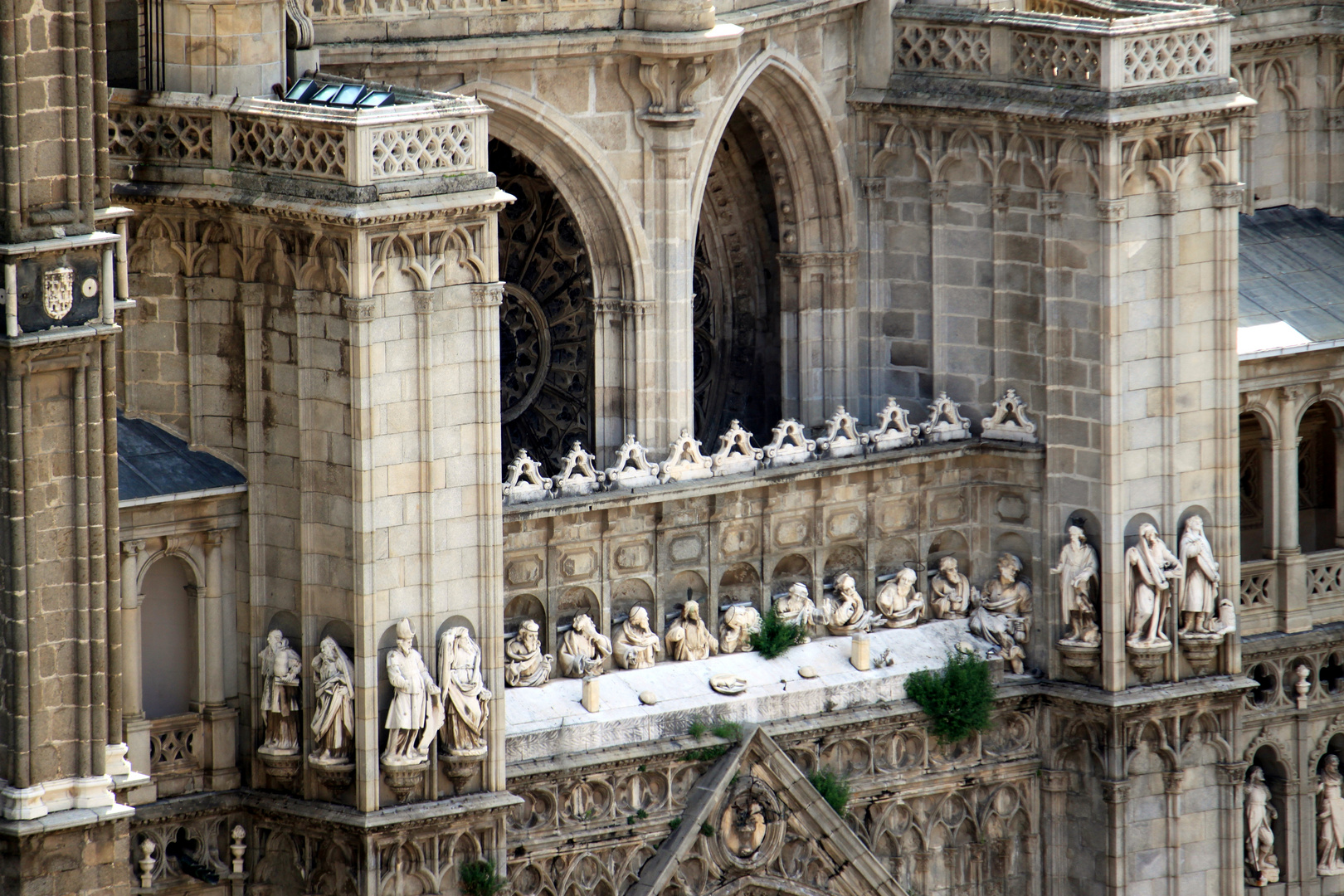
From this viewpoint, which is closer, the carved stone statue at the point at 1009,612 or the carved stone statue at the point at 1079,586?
the carved stone statue at the point at 1079,586

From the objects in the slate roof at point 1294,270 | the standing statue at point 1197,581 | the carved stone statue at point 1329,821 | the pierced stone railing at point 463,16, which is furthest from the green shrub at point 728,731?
the carved stone statue at point 1329,821

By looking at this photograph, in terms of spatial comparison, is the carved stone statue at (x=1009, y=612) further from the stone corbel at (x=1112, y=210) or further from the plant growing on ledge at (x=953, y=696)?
the stone corbel at (x=1112, y=210)

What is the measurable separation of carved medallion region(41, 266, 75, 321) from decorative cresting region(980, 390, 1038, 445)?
523 inches

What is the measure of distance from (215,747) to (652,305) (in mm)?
7369

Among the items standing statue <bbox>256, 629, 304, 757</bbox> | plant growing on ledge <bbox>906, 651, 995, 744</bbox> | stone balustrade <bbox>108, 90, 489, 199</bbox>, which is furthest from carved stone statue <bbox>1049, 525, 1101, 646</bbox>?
standing statue <bbox>256, 629, 304, 757</bbox>

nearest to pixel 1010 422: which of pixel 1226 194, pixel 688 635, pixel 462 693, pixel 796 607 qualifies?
pixel 796 607

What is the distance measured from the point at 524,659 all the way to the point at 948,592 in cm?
614

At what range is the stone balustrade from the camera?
3828cm

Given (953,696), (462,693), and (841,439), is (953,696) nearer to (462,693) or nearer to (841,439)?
(841,439)

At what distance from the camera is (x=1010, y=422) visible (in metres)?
45.5

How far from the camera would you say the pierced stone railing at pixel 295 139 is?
3828 cm

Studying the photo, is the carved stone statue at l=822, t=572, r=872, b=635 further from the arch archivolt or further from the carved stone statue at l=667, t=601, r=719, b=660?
the arch archivolt

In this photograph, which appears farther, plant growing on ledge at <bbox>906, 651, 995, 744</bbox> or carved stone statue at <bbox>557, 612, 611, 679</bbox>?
plant growing on ledge at <bbox>906, 651, 995, 744</bbox>

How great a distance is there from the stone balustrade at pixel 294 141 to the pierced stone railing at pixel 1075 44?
8074 mm
